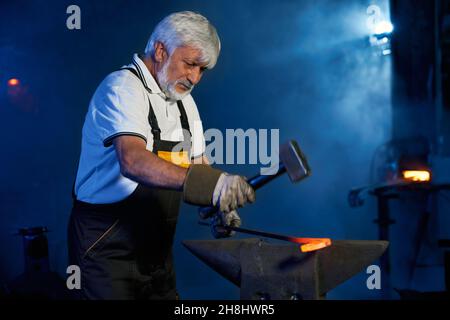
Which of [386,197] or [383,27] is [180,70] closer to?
[386,197]

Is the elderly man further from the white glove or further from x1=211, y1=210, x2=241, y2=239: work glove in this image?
the white glove

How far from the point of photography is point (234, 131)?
5055 mm

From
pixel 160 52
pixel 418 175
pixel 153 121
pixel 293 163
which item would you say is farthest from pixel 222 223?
pixel 418 175

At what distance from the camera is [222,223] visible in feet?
8.16

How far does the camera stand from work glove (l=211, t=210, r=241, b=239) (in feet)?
7.98

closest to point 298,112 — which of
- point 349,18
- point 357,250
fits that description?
point 349,18

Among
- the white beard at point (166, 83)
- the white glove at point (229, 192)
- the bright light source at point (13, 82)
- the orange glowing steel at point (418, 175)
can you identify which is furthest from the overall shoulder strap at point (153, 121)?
the orange glowing steel at point (418, 175)

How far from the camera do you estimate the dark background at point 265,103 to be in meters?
4.89

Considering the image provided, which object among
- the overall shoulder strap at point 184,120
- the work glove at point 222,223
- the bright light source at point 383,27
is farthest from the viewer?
the bright light source at point 383,27

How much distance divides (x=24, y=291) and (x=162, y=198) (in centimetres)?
211

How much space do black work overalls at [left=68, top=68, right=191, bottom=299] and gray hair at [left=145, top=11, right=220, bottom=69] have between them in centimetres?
22

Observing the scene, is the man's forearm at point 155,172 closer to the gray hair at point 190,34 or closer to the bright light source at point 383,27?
the gray hair at point 190,34

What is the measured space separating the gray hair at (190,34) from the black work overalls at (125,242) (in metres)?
0.22

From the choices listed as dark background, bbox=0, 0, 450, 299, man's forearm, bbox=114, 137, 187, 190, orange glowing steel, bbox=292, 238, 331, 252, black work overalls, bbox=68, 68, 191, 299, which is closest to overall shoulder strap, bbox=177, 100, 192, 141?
black work overalls, bbox=68, 68, 191, 299
